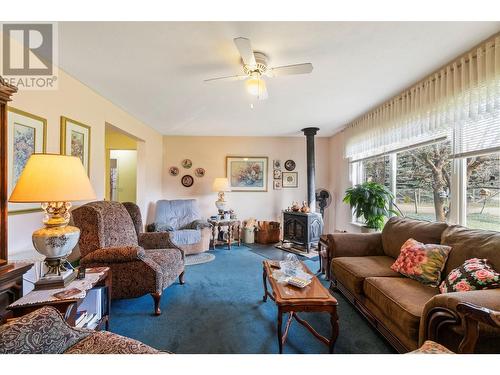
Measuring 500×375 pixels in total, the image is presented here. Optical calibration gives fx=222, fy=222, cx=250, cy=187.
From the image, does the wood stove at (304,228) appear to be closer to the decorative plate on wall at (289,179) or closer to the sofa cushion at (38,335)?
the decorative plate on wall at (289,179)

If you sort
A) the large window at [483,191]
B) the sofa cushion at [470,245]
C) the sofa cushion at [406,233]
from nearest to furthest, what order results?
the sofa cushion at [470,245] < the large window at [483,191] < the sofa cushion at [406,233]

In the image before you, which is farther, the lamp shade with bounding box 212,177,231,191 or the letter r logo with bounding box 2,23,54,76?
the lamp shade with bounding box 212,177,231,191

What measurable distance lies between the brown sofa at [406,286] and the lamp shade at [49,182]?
222cm

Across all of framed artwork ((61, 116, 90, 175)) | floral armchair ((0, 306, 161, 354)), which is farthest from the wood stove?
floral armchair ((0, 306, 161, 354))

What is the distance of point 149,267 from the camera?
6.93ft

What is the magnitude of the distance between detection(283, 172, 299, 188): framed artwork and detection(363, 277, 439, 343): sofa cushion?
3325mm

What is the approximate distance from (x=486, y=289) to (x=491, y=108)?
1436 mm

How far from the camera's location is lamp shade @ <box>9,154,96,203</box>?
51.3 inches

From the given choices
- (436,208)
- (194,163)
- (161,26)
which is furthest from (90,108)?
(436,208)

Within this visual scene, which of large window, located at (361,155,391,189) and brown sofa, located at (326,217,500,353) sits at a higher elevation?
large window, located at (361,155,391,189)

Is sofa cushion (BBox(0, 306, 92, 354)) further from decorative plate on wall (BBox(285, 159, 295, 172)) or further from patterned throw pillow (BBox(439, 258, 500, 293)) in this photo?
decorative plate on wall (BBox(285, 159, 295, 172))

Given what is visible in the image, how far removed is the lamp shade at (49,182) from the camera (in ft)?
4.28

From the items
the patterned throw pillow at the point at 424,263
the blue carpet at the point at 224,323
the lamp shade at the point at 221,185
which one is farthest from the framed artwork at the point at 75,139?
the patterned throw pillow at the point at 424,263

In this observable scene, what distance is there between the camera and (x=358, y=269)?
215 centimetres
